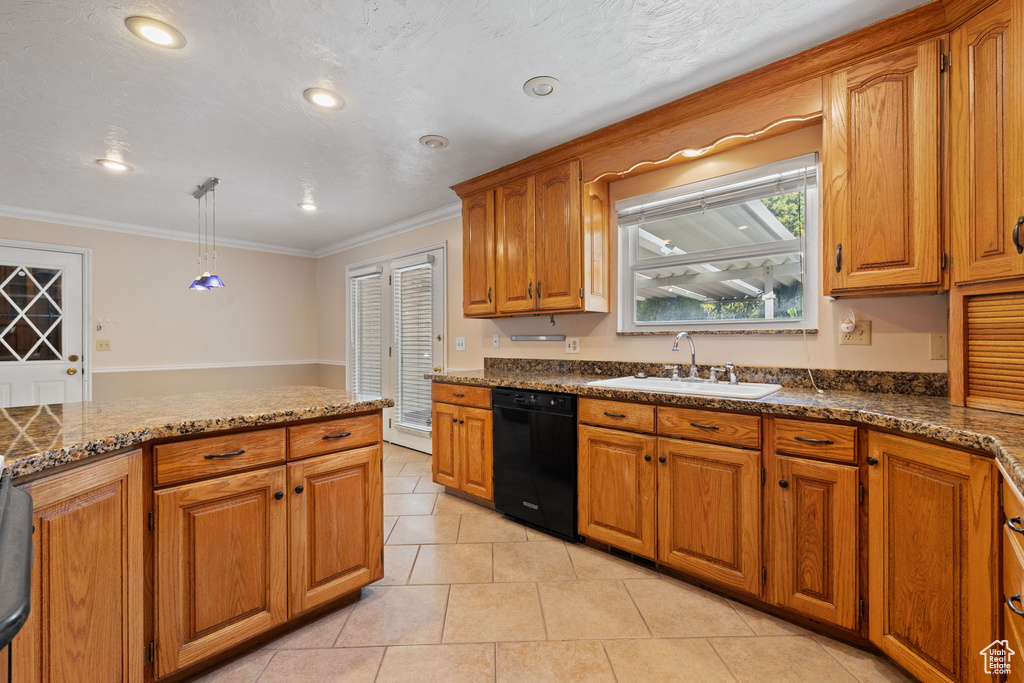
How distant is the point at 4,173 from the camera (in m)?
3.14

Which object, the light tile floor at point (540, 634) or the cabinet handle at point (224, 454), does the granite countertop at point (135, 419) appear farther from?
the light tile floor at point (540, 634)

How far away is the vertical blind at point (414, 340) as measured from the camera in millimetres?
4465

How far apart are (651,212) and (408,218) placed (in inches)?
103

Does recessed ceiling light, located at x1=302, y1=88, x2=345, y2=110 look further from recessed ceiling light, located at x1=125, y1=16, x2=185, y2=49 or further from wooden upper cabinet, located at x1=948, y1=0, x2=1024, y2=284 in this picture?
wooden upper cabinet, located at x1=948, y1=0, x2=1024, y2=284

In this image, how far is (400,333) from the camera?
477cm

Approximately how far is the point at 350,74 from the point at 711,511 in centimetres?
258

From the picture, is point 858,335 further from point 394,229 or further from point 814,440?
point 394,229

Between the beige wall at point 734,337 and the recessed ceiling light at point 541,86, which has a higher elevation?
the recessed ceiling light at point 541,86

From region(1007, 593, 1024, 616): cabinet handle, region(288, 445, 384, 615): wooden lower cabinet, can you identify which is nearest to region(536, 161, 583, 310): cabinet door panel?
region(288, 445, 384, 615): wooden lower cabinet

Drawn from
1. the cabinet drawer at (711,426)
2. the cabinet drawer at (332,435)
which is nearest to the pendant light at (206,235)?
the cabinet drawer at (332,435)

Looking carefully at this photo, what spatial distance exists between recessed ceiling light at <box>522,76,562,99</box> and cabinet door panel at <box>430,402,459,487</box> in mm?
1983

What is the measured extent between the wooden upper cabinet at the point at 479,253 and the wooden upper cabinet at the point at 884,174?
2.04 metres

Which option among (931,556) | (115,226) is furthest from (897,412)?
(115,226)

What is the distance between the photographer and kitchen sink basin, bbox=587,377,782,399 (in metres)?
2.08
